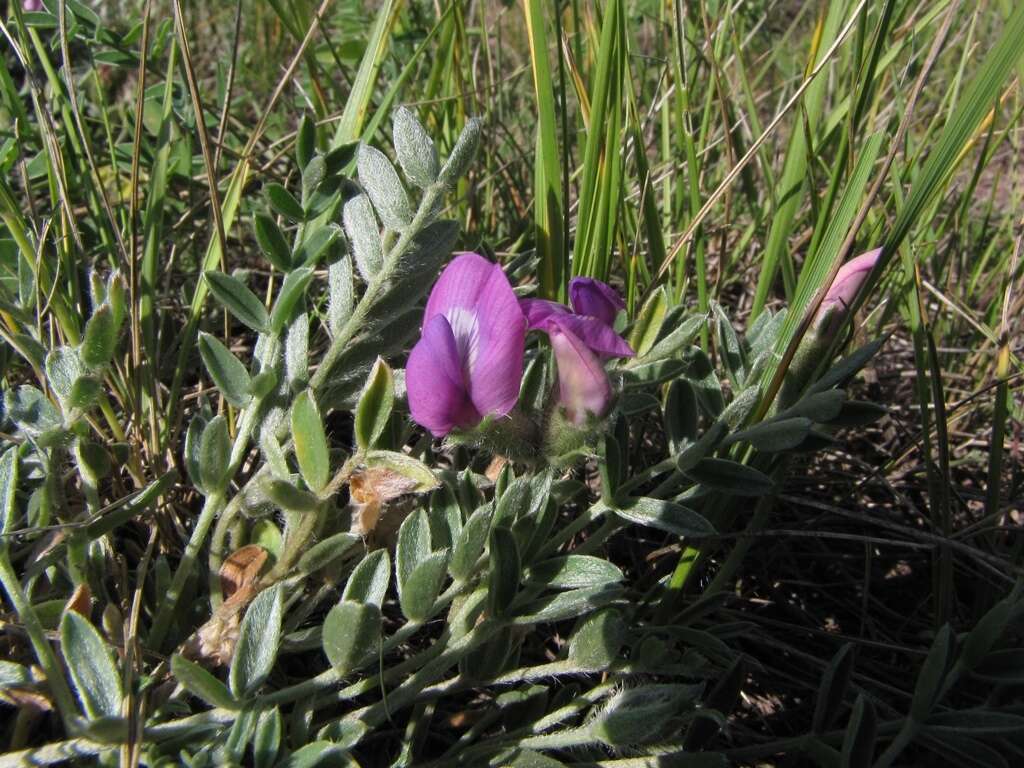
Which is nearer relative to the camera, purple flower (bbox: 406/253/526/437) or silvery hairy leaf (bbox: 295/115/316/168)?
purple flower (bbox: 406/253/526/437)

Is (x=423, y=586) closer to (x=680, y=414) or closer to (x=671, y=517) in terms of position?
(x=671, y=517)

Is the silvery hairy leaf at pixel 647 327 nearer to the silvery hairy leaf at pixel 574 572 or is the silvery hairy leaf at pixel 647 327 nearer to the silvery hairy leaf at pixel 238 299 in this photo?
the silvery hairy leaf at pixel 574 572

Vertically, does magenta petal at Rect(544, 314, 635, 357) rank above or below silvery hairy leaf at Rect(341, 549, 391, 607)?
above

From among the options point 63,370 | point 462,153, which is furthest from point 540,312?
point 63,370

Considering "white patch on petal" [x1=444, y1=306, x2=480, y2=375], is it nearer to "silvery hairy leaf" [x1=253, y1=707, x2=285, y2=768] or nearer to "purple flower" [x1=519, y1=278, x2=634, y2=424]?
"purple flower" [x1=519, y1=278, x2=634, y2=424]

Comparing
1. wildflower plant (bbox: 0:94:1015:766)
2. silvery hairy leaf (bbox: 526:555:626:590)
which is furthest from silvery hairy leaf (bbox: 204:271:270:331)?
silvery hairy leaf (bbox: 526:555:626:590)

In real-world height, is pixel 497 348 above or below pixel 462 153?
below

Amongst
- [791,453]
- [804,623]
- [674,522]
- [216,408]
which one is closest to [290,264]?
[216,408]
